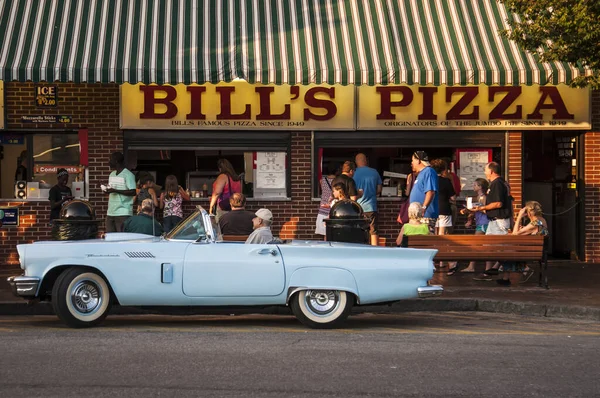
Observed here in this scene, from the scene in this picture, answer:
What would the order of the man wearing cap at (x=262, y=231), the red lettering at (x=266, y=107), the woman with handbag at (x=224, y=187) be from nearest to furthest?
the man wearing cap at (x=262, y=231) < the woman with handbag at (x=224, y=187) < the red lettering at (x=266, y=107)

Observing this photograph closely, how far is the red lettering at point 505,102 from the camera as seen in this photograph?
55.2 ft

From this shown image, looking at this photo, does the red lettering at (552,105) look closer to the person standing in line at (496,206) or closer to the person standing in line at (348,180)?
the person standing in line at (496,206)

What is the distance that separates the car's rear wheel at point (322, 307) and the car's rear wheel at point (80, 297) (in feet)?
6.23

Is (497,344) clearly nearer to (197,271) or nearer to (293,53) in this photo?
(197,271)

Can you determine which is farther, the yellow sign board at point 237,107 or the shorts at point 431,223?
the yellow sign board at point 237,107

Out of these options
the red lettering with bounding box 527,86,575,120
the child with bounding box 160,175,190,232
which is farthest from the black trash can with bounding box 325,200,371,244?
the red lettering with bounding box 527,86,575,120

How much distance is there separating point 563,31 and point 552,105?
394 cm

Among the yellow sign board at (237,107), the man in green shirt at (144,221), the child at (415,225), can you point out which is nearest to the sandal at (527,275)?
the child at (415,225)

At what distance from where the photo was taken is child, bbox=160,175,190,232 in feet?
52.2

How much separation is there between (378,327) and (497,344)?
1.63m

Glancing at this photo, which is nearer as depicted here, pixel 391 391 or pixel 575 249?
pixel 391 391

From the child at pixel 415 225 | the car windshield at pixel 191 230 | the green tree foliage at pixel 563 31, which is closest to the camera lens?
the car windshield at pixel 191 230

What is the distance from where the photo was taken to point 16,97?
16.5m

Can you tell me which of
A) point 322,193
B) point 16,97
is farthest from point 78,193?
point 322,193
